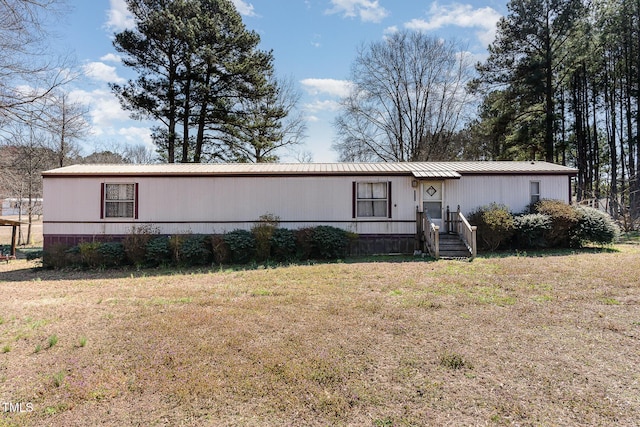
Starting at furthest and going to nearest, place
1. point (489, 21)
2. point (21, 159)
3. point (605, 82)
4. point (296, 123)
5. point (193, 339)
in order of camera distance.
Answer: point (296, 123) → point (605, 82) → point (489, 21) → point (21, 159) → point (193, 339)

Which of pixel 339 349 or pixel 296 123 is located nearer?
pixel 339 349

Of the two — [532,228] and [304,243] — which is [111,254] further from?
[532,228]

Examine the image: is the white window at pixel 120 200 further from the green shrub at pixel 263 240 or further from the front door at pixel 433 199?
the front door at pixel 433 199

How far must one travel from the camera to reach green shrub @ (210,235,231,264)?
10.7 metres

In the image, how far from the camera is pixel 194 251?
10.5 m

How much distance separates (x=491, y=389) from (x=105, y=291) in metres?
7.29

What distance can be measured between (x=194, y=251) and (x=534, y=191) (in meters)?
12.1

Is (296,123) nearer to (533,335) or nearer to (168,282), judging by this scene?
(168,282)

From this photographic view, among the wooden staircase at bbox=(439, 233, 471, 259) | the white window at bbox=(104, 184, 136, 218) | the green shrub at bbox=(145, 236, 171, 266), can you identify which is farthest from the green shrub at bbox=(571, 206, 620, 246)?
the white window at bbox=(104, 184, 136, 218)

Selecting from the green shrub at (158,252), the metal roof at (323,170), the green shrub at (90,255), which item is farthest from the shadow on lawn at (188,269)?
the metal roof at (323,170)

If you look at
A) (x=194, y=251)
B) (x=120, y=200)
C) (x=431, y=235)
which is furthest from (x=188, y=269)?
(x=431, y=235)

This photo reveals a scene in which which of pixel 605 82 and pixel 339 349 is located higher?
pixel 605 82

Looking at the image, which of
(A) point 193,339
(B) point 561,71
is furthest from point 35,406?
(B) point 561,71

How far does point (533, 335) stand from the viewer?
460 centimetres
